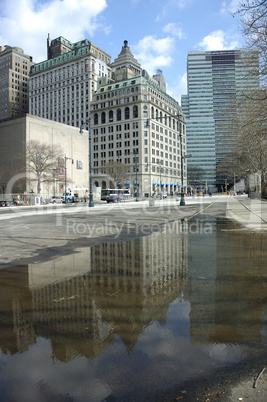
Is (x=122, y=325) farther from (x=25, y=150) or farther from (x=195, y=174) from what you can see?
(x=195, y=174)

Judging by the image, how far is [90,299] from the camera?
4508mm

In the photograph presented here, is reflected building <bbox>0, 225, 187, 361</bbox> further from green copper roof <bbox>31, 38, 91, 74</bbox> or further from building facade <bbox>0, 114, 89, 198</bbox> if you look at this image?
green copper roof <bbox>31, 38, 91, 74</bbox>

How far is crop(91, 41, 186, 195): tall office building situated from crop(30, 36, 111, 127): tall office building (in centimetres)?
619

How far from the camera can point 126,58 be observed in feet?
487

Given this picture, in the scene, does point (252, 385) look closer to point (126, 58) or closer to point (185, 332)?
point (185, 332)

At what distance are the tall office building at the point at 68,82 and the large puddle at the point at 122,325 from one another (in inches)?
4707

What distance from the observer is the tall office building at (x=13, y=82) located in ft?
489

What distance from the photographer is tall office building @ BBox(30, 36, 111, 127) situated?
120m

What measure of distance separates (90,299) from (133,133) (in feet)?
353

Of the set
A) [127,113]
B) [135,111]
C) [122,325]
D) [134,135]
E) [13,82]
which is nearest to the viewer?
[122,325]

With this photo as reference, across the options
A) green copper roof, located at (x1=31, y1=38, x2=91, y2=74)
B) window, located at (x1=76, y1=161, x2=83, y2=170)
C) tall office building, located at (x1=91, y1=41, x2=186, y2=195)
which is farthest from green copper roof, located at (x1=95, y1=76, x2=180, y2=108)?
window, located at (x1=76, y1=161, x2=83, y2=170)

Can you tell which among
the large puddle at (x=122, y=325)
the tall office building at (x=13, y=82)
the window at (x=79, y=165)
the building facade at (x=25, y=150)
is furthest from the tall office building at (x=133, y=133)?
the large puddle at (x=122, y=325)

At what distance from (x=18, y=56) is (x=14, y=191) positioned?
110724 millimetres

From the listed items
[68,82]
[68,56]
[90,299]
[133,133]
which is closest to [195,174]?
[133,133]
